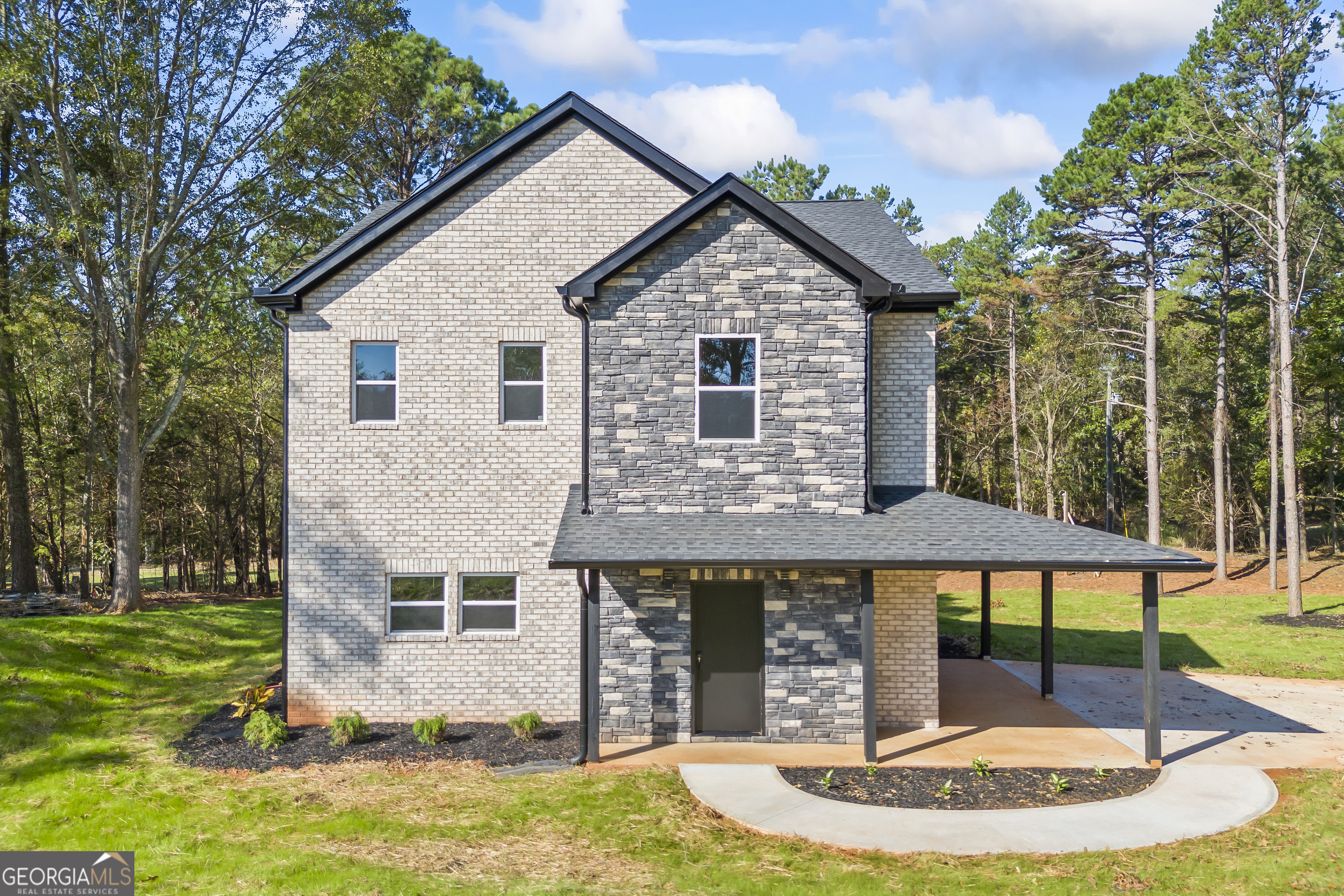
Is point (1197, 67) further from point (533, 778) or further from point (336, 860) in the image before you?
point (336, 860)

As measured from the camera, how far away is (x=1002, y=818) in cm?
827

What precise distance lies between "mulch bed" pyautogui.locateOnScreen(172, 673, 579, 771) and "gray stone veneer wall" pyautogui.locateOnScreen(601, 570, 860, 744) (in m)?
1.04

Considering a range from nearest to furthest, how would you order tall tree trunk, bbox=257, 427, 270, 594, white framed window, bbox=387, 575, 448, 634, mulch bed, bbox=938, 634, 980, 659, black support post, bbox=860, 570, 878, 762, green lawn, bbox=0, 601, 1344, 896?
green lawn, bbox=0, 601, 1344, 896 < black support post, bbox=860, 570, 878, 762 < white framed window, bbox=387, 575, 448, 634 < mulch bed, bbox=938, 634, 980, 659 < tall tree trunk, bbox=257, 427, 270, 594

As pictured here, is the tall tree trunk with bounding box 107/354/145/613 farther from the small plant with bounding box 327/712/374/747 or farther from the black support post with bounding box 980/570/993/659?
the black support post with bounding box 980/570/993/659

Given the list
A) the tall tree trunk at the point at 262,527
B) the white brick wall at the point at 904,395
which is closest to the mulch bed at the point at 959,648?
the white brick wall at the point at 904,395

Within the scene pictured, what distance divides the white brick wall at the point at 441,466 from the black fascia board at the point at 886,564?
2763 millimetres

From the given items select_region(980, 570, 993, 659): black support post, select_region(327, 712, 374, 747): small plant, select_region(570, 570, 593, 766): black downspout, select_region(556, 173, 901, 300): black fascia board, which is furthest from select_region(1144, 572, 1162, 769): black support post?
select_region(327, 712, 374, 747): small plant

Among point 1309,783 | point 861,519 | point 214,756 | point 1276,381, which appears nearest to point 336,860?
point 214,756

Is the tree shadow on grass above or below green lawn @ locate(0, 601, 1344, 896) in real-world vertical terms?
below

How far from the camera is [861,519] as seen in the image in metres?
10.7

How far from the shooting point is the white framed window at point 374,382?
12094 millimetres

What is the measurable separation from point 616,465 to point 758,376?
2.39m

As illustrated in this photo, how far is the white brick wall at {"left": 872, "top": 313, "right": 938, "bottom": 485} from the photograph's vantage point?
11.8m

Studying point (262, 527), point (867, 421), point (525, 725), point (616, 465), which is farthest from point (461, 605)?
point (262, 527)
